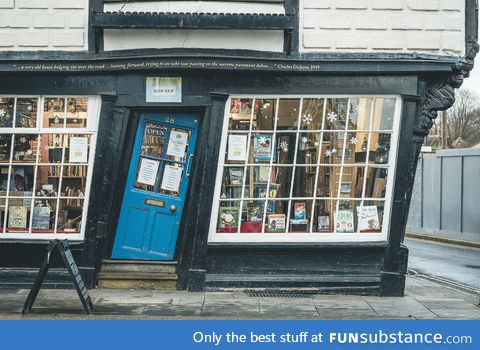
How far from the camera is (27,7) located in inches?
391

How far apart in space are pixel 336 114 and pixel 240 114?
1.45 m

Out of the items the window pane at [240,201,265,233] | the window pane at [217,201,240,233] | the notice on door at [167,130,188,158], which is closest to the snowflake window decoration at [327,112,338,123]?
the window pane at [240,201,265,233]

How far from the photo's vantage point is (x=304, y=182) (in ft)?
33.4

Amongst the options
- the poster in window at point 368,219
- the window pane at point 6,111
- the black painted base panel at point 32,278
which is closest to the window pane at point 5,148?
the window pane at point 6,111

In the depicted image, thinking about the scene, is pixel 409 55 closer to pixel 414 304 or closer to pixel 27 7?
pixel 414 304

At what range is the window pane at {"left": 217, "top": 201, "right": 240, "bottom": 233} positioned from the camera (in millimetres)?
10133

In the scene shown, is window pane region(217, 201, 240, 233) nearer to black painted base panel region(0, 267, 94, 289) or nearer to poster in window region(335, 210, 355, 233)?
poster in window region(335, 210, 355, 233)

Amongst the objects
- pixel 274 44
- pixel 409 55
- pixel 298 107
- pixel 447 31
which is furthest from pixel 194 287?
pixel 447 31

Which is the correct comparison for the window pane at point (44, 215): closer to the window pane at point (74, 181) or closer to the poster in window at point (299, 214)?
the window pane at point (74, 181)

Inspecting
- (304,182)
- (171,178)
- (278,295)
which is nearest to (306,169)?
(304,182)

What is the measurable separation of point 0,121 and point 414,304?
21.8 feet

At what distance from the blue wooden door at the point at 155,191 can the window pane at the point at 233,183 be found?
63 cm

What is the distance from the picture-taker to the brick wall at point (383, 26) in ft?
32.5

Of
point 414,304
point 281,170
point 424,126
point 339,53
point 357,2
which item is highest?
point 357,2
